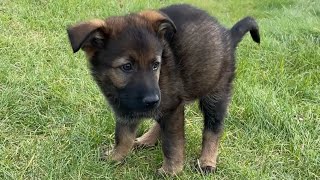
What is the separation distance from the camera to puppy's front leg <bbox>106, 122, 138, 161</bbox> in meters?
4.32

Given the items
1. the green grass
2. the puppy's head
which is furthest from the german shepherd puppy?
the green grass

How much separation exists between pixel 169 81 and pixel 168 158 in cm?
62

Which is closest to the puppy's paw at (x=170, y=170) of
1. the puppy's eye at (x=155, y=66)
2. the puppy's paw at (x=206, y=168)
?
the puppy's paw at (x=206, y=168)

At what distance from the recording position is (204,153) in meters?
4.37

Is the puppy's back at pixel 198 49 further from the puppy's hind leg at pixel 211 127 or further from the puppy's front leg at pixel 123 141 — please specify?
the puppy's front leg at pixel 123 141

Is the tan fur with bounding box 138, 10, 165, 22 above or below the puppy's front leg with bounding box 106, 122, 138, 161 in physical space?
above

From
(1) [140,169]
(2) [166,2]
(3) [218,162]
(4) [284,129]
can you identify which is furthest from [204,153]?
(2) [166,2]

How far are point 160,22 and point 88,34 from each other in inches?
23.7

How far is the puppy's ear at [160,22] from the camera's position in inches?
151

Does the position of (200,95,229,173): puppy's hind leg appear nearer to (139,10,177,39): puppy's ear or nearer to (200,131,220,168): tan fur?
(200,131,220,168): tan fur

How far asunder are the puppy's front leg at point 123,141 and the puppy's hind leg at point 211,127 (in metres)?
0.60

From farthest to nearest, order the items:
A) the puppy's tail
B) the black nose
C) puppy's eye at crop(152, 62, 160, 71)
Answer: the puppy's tail, puppy's eye at crop(152, 62, 160, 71), the black nose

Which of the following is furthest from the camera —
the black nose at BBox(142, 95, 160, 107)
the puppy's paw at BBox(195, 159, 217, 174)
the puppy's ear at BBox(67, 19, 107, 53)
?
the puppy's paw at BBox(195, 159, 217, 174)

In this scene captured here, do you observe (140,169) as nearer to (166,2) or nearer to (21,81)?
(21,81)
